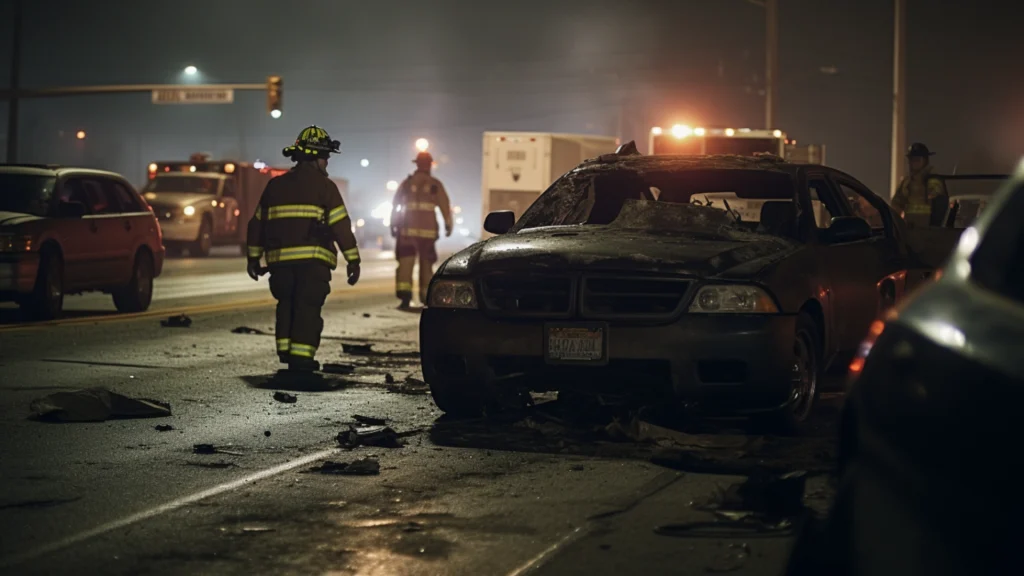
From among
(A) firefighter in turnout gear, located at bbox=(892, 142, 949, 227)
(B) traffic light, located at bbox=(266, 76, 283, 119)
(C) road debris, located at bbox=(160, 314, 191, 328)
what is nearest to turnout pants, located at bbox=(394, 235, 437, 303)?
(C) road debris, located at bbox=(160, 314, 191, 328)

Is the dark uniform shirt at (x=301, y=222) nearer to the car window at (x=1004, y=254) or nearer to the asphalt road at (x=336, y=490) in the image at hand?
the asphalt road at (x=336, y=490)

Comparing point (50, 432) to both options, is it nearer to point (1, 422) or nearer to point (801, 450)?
point (1, 422)

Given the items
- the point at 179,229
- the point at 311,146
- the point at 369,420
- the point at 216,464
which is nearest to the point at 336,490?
the point at 216,464

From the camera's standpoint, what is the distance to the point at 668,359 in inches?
309

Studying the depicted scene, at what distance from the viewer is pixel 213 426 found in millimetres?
8859

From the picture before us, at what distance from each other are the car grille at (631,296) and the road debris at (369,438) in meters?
1.21

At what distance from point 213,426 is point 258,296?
Answer: 13510 mm

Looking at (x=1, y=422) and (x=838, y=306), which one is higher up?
(x=838, y=306)

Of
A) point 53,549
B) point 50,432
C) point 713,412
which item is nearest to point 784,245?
point 713,412

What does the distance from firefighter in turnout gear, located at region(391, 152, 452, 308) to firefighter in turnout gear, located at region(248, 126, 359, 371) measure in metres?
8.11

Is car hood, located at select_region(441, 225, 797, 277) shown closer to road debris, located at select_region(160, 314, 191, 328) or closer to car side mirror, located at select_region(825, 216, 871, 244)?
car side mirror, located at select_region(825, 216, 871, 244)

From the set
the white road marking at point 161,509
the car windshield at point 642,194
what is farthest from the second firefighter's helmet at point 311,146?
the white road marking at point 161,509

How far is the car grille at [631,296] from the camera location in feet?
26.1

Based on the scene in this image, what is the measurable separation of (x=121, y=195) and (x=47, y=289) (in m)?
2.41
